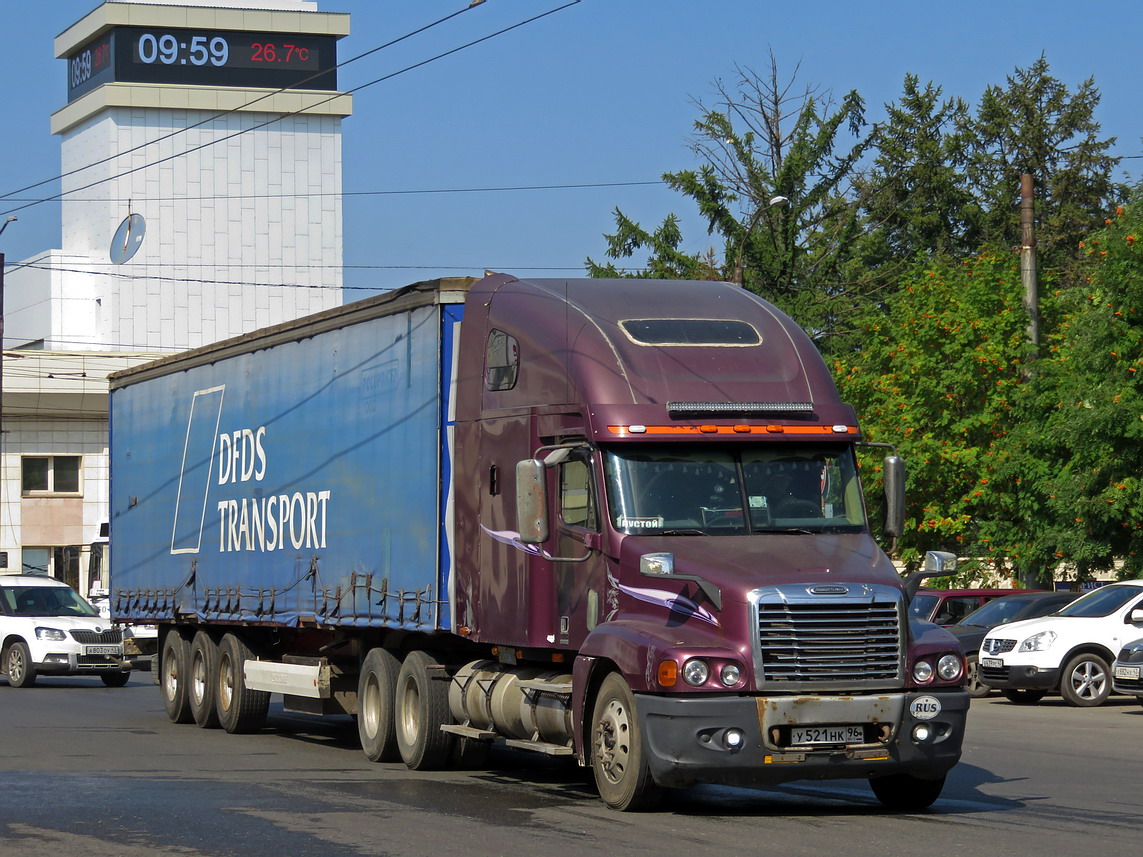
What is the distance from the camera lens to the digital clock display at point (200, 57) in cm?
8694

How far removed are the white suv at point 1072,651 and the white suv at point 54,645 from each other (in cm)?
1384

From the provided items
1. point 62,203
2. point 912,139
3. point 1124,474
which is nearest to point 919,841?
point 1124,474

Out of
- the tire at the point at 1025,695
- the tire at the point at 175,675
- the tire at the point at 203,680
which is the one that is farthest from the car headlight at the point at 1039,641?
the tire at the point at 175,675

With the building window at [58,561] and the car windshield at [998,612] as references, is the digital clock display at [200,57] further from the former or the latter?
the car windshield at [998,612]

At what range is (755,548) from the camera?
11.9 metres

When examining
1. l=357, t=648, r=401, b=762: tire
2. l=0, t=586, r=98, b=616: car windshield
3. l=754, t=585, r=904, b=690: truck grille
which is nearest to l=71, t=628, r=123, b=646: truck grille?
l=0, t=586, r=98, b=616: car windshield

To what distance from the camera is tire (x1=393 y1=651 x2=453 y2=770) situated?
48.2 ft

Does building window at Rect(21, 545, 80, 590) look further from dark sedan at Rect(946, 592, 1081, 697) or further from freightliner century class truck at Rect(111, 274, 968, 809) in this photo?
freightliner century class truck at Rect(111, 274, 968, 809)

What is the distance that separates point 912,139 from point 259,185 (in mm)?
33938

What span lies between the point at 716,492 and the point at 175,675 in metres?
11.1

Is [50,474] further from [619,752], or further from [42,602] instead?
[619,752]

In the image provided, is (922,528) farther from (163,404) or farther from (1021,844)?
(1021,844)

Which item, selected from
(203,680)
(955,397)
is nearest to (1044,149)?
(955,397)

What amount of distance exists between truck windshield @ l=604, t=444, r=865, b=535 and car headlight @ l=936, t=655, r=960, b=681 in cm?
116
